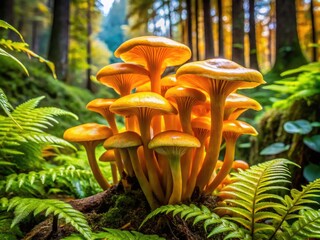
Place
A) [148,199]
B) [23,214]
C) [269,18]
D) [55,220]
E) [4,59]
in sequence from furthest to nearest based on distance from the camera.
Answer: [269,18], [4,59], [148,199], [55,220], [23,214]

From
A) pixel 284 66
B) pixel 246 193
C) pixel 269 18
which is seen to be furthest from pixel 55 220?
pixel 269 18

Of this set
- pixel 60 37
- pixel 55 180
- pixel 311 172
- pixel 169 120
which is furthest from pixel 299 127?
pixel 60 37

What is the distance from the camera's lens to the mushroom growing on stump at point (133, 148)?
5.31ft

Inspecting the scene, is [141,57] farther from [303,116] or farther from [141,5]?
[141,5]

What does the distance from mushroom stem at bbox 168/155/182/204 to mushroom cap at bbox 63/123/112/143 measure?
529 millimetres

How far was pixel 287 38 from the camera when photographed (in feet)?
23.6

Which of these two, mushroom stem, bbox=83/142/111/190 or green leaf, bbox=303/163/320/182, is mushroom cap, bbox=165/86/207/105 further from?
green leaf, bbox=303/163/320/182

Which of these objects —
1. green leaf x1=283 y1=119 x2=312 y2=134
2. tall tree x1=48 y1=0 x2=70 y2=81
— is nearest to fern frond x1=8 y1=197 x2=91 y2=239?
green leaf x1=283 y1=119 x2=312 y2=134

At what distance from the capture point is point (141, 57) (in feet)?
6.69

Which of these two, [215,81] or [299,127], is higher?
[215,81]

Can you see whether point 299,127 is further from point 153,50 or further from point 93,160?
point 93,160

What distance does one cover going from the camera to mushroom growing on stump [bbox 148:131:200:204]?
151 cm

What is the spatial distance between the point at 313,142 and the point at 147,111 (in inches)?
74.2

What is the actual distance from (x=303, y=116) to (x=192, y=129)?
6.27ft
